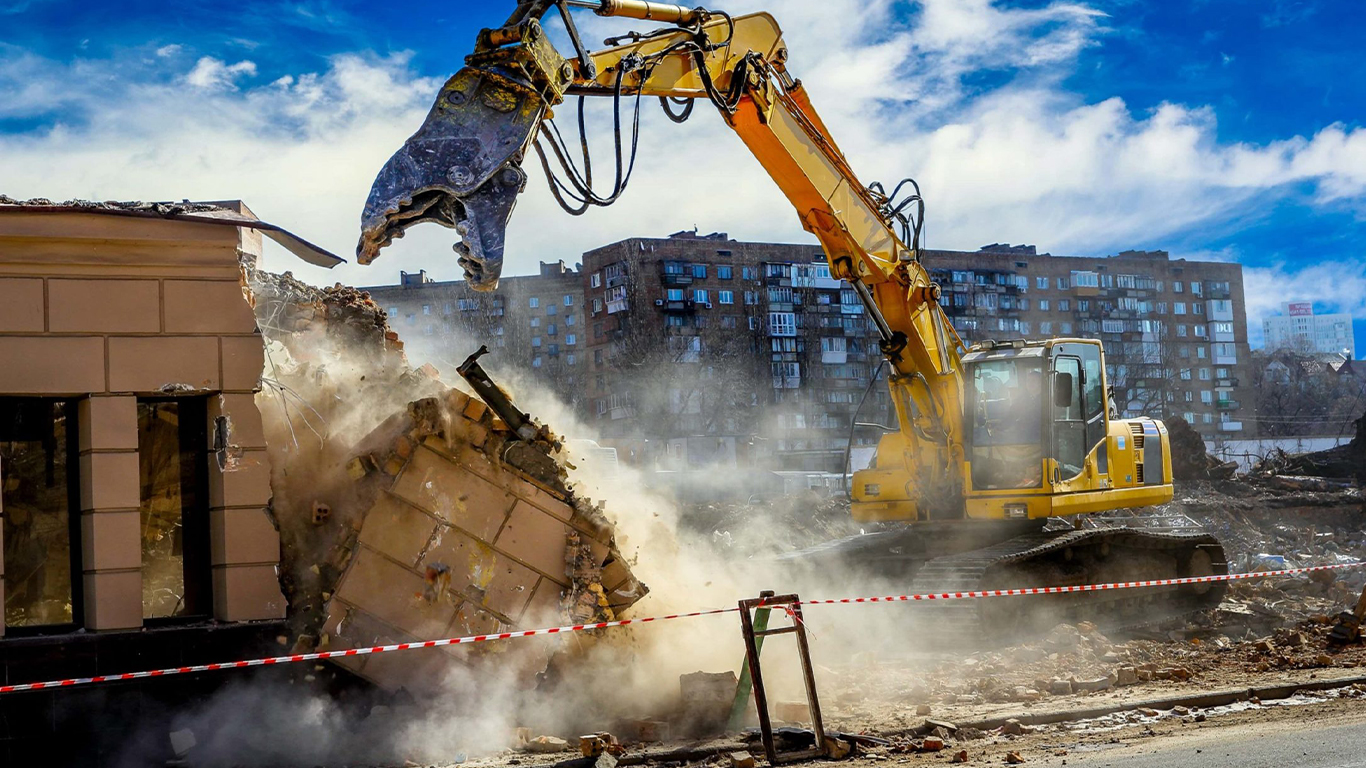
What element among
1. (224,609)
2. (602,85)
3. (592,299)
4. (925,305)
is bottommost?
(224,609)

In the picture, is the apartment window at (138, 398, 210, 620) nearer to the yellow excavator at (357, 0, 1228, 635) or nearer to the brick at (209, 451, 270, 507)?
the brick at (209, 451, 270, 507)

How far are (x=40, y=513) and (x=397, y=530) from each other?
8.09 feet

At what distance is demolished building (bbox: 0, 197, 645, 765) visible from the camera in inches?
324

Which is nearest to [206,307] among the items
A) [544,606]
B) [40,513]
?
[40,513]

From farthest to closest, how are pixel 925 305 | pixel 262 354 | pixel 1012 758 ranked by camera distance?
pixel 925 305
pixel 262 354
pixel 1012 758

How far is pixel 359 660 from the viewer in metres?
8.72

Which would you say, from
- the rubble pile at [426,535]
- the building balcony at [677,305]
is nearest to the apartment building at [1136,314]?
the building balcony at [677,305]

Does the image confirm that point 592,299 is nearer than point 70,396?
No

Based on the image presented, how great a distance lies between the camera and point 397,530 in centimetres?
893

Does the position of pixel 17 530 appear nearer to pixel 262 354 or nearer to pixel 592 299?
pixel 262 354

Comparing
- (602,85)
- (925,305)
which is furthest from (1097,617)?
(602,85)

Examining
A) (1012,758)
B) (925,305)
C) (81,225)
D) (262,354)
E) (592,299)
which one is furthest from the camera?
(592,299)

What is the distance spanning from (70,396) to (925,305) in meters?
8.36

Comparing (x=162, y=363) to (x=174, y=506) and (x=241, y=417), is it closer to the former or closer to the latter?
(x=241, y=417)
